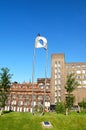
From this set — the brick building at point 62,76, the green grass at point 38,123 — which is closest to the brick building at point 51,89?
the brick building at point 62,76

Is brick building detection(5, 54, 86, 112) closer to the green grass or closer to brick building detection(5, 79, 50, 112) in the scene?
brick building detection(5, 79, 50, 112)

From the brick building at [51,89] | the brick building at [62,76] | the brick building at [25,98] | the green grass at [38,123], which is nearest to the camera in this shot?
the green grass at [38,123]

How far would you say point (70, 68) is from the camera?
144000mm

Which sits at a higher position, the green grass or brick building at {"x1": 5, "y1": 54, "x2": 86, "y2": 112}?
brick building at {"x1": 5, "y1": 54, "x2": 86, "y2": 112}

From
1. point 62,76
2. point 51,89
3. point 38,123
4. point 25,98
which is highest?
point 62,76

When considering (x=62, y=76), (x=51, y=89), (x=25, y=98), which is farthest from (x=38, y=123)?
(x=62, y=76)

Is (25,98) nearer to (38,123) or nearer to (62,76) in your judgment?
(62,76)

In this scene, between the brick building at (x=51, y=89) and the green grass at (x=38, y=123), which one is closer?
the green grass at (x=38, y=123)

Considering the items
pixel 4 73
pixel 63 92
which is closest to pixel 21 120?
pixel 4 73

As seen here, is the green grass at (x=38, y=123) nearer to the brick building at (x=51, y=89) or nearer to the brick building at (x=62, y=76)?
the brick building at (x=51, y=89)

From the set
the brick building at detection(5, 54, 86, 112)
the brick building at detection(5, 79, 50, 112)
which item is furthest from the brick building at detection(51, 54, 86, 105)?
the brick building at detection(5, 79, 50, 112)

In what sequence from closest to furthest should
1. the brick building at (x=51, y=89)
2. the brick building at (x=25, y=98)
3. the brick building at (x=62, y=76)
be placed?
the brick building at (x=25, y=98), the brick building at (x=51, y=89), the brick building at (x=62, y=76)

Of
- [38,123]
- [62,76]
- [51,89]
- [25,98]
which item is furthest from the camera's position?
[62,76]

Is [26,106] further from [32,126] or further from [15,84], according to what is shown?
[32,126]
